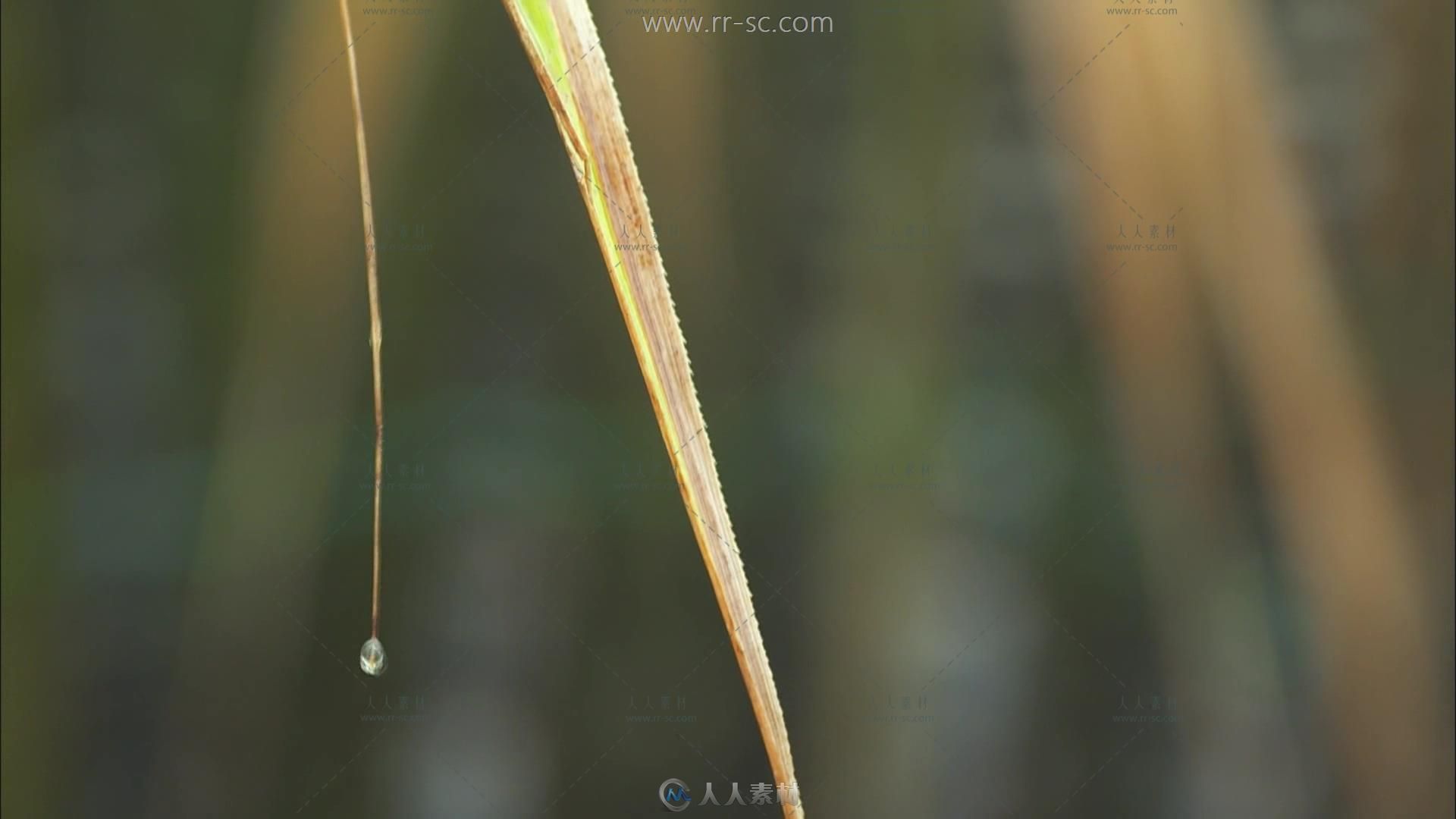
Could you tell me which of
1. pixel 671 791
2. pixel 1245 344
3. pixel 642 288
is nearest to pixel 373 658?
pixel 671 791

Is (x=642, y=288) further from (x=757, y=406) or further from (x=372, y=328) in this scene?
(x=372, y=328)

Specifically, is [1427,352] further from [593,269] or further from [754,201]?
[593,269]

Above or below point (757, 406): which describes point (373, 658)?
below

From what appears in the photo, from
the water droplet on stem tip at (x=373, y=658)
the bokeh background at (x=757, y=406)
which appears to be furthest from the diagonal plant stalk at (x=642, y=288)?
the water droplet on stem tip at (x=373, y=658)

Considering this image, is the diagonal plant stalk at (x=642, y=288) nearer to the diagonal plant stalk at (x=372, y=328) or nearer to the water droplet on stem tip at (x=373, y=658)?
the diagonal plant stalk at (x=372, y=328)

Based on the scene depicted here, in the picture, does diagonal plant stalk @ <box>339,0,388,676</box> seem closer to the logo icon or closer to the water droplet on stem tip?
the water droplet on stem tip

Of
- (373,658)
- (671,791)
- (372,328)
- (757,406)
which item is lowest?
(671,791)

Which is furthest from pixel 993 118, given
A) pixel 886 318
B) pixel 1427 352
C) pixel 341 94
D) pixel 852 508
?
pixel 341 94
